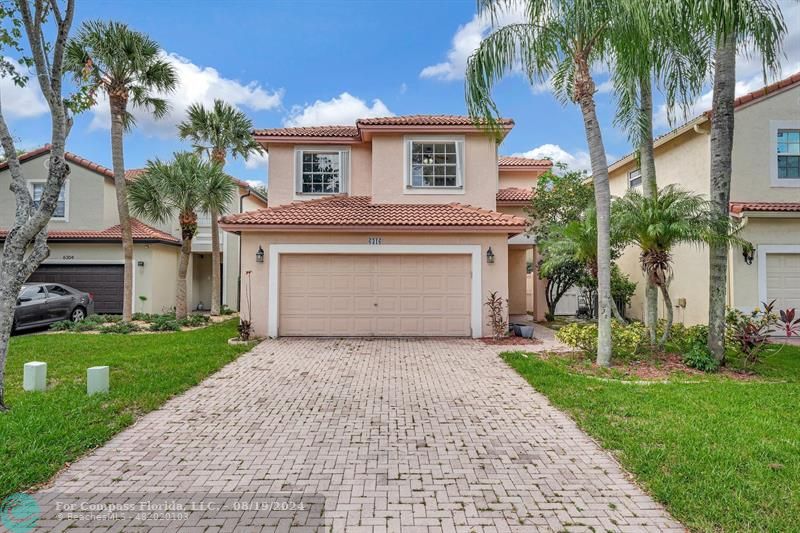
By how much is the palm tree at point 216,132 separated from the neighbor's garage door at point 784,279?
18.9 m

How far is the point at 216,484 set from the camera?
3.81 meters

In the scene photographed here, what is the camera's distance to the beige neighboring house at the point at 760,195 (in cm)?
1184

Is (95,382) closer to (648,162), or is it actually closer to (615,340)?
(615,340)

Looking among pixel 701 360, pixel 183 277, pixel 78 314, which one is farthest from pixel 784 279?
pixel 78 314

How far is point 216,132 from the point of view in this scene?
57.2 ft

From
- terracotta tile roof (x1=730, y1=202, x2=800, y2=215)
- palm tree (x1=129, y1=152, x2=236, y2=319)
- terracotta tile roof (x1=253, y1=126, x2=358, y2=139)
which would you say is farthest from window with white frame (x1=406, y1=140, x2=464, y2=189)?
terracotta tile roof (x1=730, y1=202, x2=800, y2=215)

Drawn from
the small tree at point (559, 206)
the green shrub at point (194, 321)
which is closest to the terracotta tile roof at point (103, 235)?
the green shrub at point (194, 321)

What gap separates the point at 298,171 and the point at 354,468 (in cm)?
1221

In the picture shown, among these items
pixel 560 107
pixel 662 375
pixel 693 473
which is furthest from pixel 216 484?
pixel 560 107

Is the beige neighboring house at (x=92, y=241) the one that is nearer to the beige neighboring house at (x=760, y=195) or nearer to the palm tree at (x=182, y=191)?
the palm tree at (x=182, y=191)

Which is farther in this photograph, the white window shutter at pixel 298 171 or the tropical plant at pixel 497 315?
the white window shutter at pixel 298 171

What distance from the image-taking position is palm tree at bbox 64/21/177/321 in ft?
42.6

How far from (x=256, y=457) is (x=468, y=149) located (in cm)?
1160

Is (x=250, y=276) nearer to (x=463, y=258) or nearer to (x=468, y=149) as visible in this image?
(x=463, y=258)
